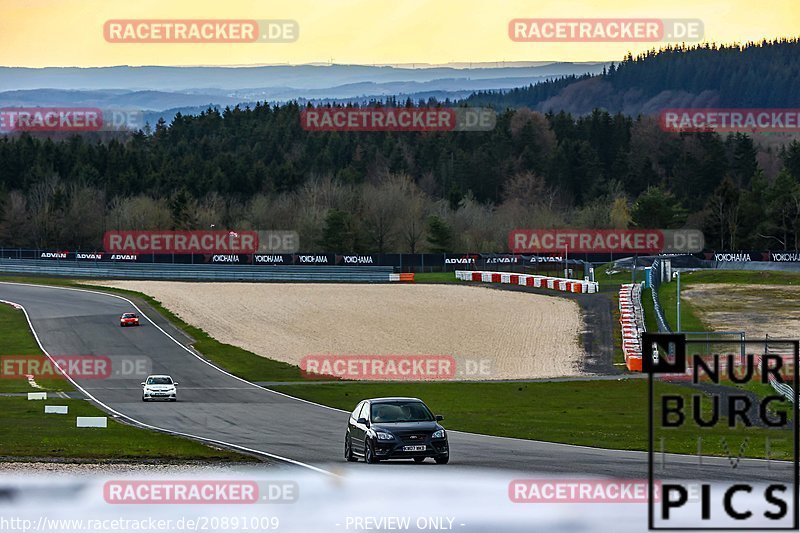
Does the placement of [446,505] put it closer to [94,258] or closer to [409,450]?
[409,450]

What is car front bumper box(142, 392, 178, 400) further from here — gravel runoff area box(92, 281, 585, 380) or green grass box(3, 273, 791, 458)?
gravel runoff area box(92, 281, 585, 380)

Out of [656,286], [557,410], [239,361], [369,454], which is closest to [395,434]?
[369,454]

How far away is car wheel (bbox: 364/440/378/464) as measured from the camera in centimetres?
2620

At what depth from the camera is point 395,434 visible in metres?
26.2

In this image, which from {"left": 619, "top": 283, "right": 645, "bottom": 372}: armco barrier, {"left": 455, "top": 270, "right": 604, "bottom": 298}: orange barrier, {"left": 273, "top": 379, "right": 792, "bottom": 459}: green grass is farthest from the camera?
{"left": 455, "top": 270, "right": 604, "bottom": 298}: orange barrier

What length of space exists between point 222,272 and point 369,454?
88.3 metres

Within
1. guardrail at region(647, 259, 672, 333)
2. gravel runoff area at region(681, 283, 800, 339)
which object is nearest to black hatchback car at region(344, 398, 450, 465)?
guardrail at region(647, 259, 672, 333)

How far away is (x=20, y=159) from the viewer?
185375 millimetres

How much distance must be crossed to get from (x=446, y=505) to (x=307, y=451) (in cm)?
986

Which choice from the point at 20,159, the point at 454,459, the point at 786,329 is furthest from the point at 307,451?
the point at 20,159

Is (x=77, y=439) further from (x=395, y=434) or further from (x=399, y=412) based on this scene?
(x=395, y=434)

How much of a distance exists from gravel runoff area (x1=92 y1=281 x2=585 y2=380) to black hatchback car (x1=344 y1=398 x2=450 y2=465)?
27.8m

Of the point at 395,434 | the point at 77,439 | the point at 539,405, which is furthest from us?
the point at 539,405

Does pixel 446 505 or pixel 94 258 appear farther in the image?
pixel 94 258
